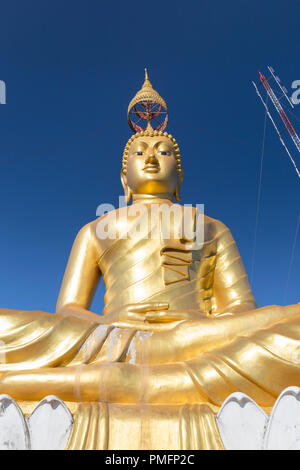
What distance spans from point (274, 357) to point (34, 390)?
146 cm

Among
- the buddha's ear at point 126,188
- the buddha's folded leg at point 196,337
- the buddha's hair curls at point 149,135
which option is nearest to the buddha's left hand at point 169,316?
the buddha's folded leg at point 196,337

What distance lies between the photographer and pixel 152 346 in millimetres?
Answer: 2977

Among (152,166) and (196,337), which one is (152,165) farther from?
(196,337)

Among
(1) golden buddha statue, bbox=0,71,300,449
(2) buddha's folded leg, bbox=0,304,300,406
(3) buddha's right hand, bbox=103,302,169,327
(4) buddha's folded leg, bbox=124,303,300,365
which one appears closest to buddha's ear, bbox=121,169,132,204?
(1) golden buddha statue, bbox=0,71,300,449

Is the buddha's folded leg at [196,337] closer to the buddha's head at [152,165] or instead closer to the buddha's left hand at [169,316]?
the buddha's left hand at [169,316]

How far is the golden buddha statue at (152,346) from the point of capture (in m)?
2.43

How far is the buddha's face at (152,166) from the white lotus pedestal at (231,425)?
2950 mm

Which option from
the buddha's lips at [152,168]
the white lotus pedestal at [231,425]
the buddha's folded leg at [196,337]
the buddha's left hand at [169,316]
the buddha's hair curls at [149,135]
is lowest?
the white lotus pedestal at [231,425]

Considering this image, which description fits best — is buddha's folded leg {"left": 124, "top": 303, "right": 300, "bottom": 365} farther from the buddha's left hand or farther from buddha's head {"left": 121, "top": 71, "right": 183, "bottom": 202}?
buddha's head {"left": 121, "top": 71, "right": 183, "bottom": 202}

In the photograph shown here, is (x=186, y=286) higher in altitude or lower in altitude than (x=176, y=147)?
lower
